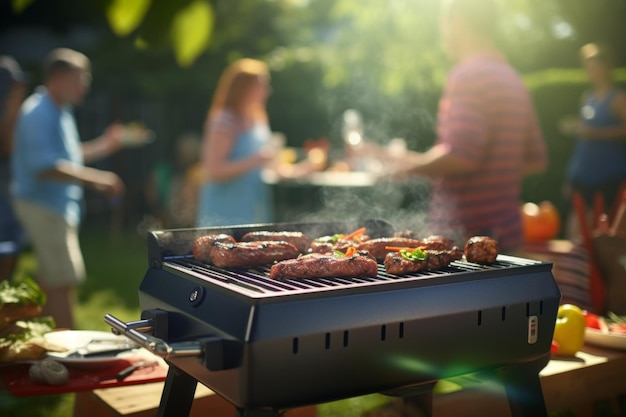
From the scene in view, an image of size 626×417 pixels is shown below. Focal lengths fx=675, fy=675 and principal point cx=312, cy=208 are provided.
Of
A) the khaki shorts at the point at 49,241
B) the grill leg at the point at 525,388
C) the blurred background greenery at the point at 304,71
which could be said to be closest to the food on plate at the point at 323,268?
the grill leg at the point at 525,388

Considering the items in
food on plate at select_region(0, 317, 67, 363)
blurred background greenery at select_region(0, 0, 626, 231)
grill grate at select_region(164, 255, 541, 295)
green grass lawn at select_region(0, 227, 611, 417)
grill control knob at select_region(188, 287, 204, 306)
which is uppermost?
blurred background greenery at select_region(0, 0, 626, 231)

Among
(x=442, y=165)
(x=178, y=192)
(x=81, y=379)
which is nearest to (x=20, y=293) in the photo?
(x=81, y=379)

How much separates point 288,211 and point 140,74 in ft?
19.0

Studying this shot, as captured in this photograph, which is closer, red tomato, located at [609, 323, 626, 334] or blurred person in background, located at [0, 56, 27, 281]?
red tomato, located at [609, 323, 626, 334]

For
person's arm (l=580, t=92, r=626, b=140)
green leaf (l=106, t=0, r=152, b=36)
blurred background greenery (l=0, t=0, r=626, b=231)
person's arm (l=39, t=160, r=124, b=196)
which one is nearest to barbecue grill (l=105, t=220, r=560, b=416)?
green leaf (l=106, t=0, r=152, b=36)

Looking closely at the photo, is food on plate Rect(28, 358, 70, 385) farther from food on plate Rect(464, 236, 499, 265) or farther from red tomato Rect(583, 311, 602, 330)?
red tomato Rect(583, 311, 602, 330)

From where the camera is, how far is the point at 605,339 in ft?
9.61

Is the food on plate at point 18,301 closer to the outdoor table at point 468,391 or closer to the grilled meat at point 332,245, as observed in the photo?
the outdoor table at point 468,391

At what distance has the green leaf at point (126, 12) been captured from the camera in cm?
117

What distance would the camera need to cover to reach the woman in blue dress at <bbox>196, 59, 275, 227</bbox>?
16.3ft

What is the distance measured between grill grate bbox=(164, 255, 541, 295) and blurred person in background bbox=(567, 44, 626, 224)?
4984mm

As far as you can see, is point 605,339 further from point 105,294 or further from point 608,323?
point 105,294

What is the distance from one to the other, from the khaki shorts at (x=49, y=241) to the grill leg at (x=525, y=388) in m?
3.75

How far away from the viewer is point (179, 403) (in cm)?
219
